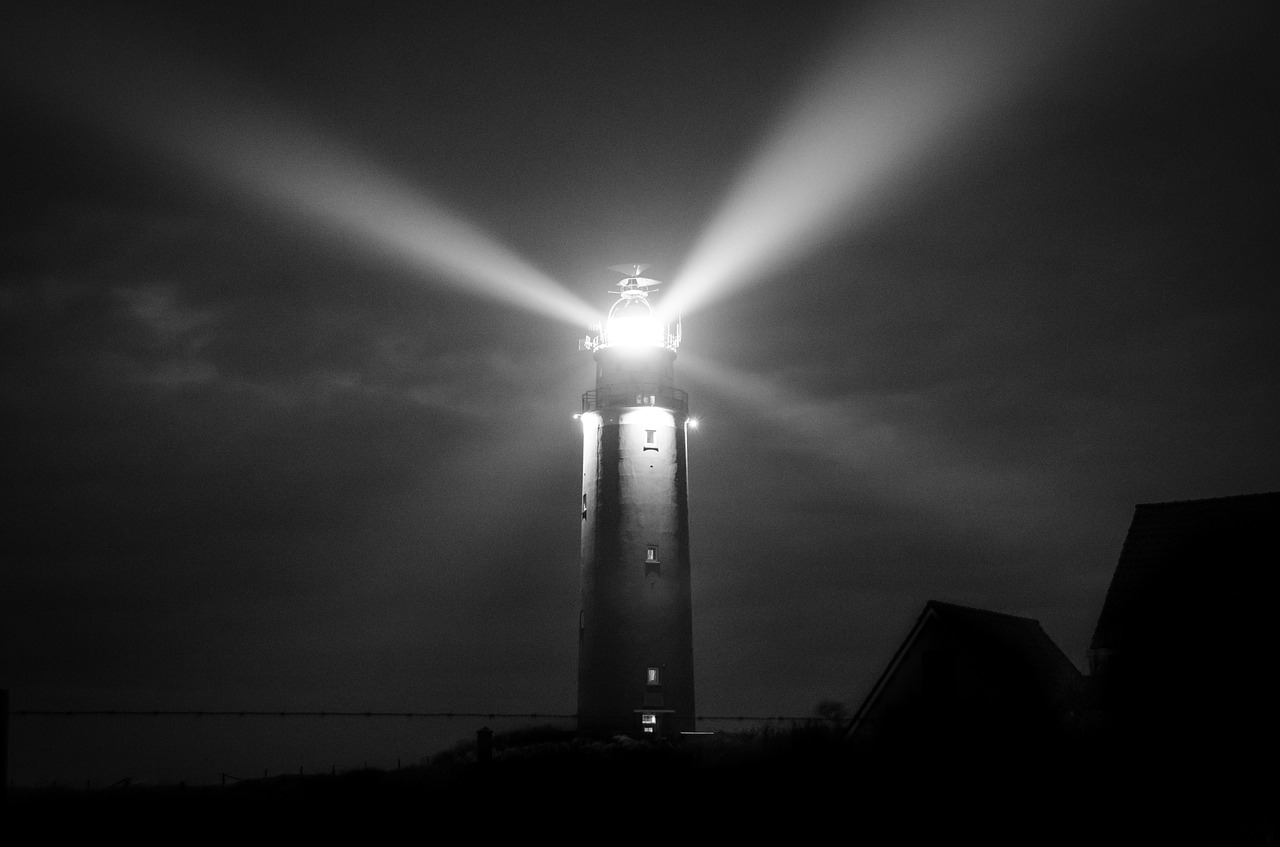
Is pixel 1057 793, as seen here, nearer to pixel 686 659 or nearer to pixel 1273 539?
pixel 1273 539

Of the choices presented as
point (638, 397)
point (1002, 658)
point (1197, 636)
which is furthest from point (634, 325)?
point (1197, 636)

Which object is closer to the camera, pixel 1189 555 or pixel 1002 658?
pixel 1189 555

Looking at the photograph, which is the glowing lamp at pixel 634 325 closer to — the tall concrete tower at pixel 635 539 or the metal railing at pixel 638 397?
the tall concrete tower at pixel 635 539

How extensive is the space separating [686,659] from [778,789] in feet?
63.0

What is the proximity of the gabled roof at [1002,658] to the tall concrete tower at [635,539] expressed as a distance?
9828 millimetres

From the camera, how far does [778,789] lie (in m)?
22.2

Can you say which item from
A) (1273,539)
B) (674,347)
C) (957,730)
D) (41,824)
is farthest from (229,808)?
(674,347)

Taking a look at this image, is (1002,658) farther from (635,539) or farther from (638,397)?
(638,397)

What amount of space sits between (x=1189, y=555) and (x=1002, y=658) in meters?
4.77

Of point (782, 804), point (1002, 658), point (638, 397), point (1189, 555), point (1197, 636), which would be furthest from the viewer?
point (638, 397)

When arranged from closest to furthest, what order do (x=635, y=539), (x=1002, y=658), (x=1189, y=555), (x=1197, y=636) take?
(x=1197, y=636)
(x=1189, y=555)
(x=1002, y=658)
(x=635, y=539)

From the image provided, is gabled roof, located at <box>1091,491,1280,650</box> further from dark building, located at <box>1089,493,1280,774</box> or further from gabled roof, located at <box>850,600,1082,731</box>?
gabled roof, located at <box>850,600,1082,731</box>

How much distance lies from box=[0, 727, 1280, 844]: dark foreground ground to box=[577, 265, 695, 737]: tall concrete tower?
54.2 feet

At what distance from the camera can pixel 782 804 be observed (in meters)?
21.8
